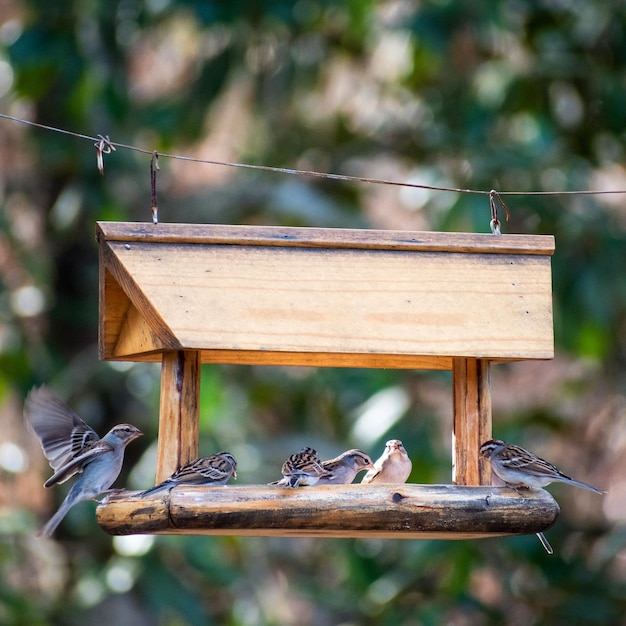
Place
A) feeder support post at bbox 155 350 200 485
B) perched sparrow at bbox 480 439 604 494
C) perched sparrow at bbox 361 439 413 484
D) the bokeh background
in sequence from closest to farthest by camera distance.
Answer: perched sparrow at bbox 480 439 604 494 → feeder support post at bbox 155 350 200 485 → perched sparrow at bbox 361 439 413 484 → the bokeh background

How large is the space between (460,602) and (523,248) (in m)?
5.75

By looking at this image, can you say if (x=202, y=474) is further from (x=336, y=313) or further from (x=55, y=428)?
(x=55, y=428)

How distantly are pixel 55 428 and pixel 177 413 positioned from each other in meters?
0.88

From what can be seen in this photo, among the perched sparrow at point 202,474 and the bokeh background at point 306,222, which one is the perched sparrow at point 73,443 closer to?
the perched sparrow at point 202,474

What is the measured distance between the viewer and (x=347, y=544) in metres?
9.76

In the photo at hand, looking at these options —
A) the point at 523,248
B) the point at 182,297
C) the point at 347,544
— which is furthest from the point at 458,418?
the point at 347,544

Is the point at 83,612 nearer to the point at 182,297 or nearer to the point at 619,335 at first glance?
the point at 619,335

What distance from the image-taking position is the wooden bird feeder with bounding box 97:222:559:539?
4051mm

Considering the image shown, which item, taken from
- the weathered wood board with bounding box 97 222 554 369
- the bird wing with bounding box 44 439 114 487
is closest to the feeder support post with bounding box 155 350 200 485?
the weathered wood board with bounding box 97 222 554 369

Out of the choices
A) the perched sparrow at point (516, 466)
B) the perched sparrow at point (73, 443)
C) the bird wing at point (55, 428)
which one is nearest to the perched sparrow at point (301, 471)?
the perched sparrow at point (516, 466)

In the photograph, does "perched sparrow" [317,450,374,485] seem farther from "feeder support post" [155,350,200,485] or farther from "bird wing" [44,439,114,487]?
"bird wing" [44,439,114,487]

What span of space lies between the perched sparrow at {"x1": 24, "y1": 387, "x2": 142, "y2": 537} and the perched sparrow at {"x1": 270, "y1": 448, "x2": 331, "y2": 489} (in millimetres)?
1130

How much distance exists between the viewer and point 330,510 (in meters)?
4.03

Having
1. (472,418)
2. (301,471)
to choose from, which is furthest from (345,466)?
(301,471)
